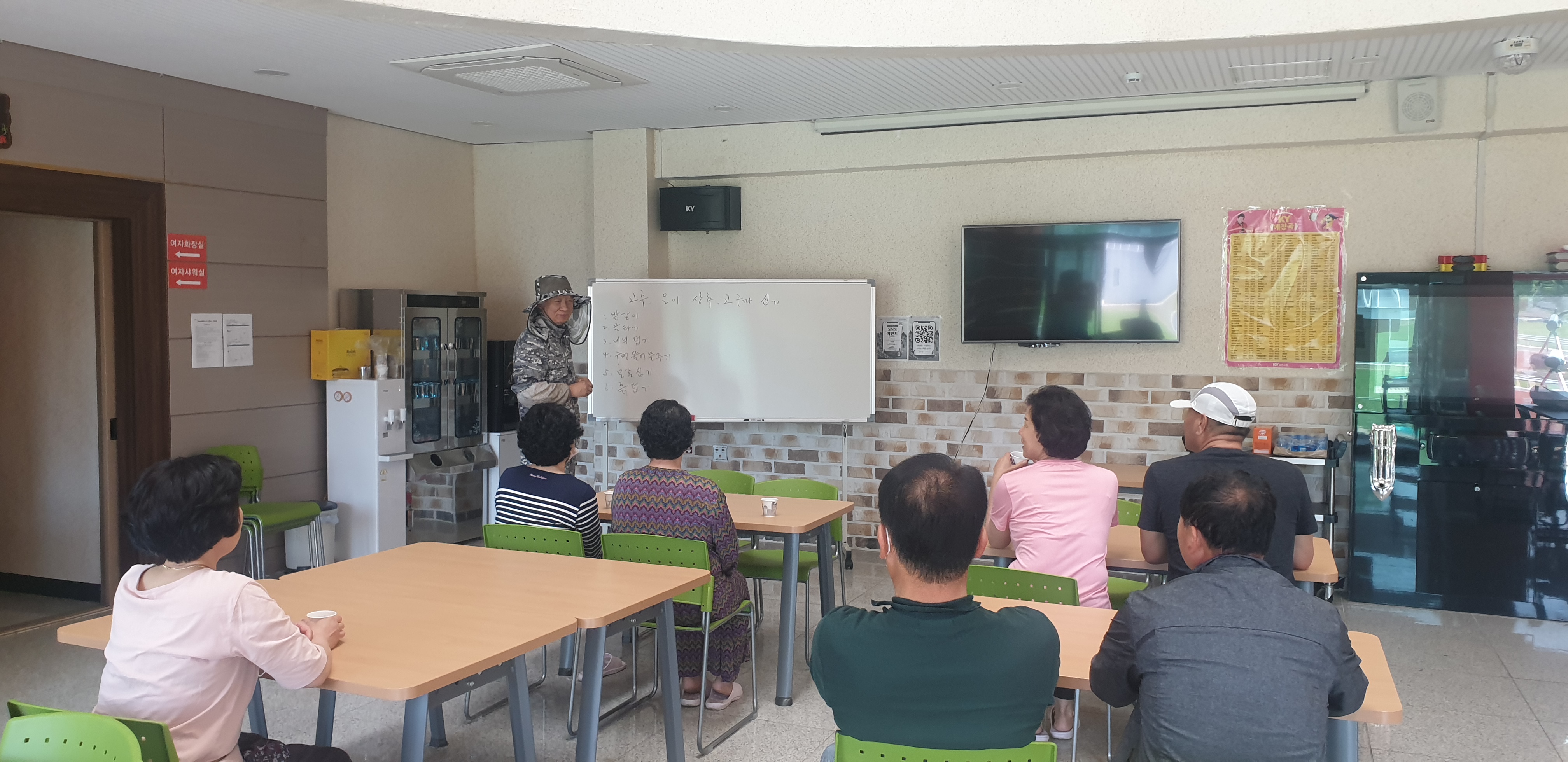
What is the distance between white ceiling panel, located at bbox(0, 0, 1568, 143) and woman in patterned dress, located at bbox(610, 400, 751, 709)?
1.82m

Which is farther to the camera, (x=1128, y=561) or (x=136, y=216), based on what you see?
(x=136, y=216)

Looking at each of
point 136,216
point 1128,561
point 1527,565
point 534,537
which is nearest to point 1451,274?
point 1527,565

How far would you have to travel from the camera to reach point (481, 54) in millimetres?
4703

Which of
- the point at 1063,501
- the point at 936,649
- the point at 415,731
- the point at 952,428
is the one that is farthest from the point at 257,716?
the point at 952,428

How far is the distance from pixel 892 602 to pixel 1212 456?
1.58 metres

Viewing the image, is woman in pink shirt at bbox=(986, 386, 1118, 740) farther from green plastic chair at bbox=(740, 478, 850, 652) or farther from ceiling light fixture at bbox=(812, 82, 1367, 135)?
ceiling light fixture at bbox=(812, 82, 1367, 135)

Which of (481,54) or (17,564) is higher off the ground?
(481,54)

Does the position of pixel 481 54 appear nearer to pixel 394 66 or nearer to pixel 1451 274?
pixel 394 66

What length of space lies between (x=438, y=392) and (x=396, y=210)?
4.13ft

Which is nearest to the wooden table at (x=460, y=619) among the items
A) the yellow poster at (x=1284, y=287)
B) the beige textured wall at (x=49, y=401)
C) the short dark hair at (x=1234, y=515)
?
the short dark hair at (x=1234, y=515)

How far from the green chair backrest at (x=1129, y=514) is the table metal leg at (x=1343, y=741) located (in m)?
1.90

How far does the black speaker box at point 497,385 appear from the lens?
6.89 meters

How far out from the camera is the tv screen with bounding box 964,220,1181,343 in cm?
581

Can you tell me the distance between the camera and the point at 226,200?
559 cm
